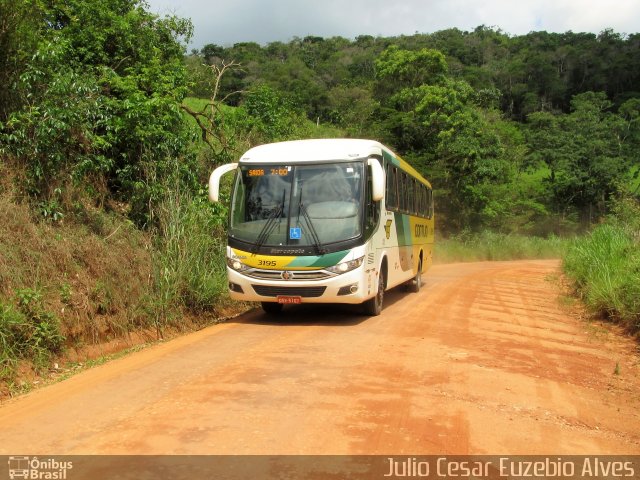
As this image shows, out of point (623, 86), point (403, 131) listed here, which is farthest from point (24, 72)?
point (623, 86)

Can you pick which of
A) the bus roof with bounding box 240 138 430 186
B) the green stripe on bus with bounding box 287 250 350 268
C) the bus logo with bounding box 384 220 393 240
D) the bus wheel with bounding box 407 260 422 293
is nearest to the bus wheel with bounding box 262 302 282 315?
the green stripe on bus with bounding box 287 250 350 268

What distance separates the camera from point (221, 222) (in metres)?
13.1

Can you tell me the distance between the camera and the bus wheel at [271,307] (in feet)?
36.8

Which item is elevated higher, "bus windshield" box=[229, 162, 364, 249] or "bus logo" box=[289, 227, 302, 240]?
"bus windshield" box=[229, 162, 364, 249]

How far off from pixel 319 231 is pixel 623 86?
66.9m

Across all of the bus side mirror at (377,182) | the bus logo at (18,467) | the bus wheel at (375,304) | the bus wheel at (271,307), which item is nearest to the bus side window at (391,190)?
the bus wheel at (375,304)

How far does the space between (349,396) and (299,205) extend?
4749 mm

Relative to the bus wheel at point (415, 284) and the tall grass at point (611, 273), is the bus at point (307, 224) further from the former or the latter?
the bus wheel at point (415, 284)

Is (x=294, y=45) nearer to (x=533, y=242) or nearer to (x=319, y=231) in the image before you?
(x=533, y=242)

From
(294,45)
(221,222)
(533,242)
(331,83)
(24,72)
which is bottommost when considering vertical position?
(533,242)

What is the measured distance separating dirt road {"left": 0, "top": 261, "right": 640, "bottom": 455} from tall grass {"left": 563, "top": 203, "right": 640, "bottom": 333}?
2.42ft

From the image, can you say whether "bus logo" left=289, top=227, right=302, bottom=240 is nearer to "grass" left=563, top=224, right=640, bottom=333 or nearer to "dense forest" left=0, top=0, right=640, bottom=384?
"dense forest" left=0, top=0, right=640, bottom=384

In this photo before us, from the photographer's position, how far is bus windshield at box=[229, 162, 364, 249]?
9.94 meters

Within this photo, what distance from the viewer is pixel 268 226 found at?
396 inches
